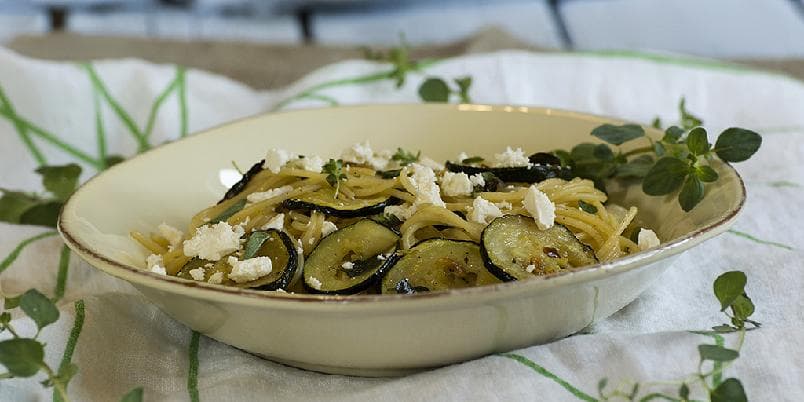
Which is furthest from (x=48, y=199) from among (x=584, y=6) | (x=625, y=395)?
(x=584, y=6)

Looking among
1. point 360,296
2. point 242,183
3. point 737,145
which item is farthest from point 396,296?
point 737,145

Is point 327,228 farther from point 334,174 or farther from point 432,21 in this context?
point 432,21

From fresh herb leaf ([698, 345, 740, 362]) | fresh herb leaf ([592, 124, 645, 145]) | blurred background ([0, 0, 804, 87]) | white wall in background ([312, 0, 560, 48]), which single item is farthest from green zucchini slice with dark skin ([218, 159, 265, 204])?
white wall in background ([312, 0, 560, 48])

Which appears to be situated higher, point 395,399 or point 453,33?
point 395,399

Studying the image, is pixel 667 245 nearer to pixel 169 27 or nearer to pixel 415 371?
pixel 415 371

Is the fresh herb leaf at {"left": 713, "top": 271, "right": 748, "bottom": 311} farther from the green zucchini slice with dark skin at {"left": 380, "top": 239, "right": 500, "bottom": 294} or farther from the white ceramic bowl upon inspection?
the green zucchini slice with dark skin at {"left": 380, "top": 239, "right": 500, "bottom": 294}

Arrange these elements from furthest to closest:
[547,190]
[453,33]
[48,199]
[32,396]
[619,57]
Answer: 1. [453,33]
2. [619,57]
3. [48,199]
4. [547,190]
5. [32,396]
